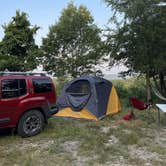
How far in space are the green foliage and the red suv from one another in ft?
19.1

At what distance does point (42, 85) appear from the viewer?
821cm

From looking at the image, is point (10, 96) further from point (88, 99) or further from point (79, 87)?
point (79, 87)

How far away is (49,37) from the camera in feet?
56.7

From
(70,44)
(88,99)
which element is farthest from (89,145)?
(70,44)

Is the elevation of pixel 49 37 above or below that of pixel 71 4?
below

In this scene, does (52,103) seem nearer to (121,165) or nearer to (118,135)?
(118,135)

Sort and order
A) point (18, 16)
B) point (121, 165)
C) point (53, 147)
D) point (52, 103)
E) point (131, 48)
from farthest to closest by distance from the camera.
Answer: point (18, 16) → point (131, 48) → point (52, 103) → point (53, 147) → point (121, 165)

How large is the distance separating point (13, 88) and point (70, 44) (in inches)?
397

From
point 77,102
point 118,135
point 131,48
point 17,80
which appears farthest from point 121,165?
point 131,48

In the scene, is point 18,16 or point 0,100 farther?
point 18,16

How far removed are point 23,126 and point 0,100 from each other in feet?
3.25

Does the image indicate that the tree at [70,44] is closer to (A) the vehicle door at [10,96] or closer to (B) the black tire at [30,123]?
(B) the black tire at [30,123]

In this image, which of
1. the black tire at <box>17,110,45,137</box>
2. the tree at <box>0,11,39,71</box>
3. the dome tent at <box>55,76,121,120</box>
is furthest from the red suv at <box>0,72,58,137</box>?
the tree at <box>0,11,39,71</box>

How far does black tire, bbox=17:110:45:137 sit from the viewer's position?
7.67 metres
